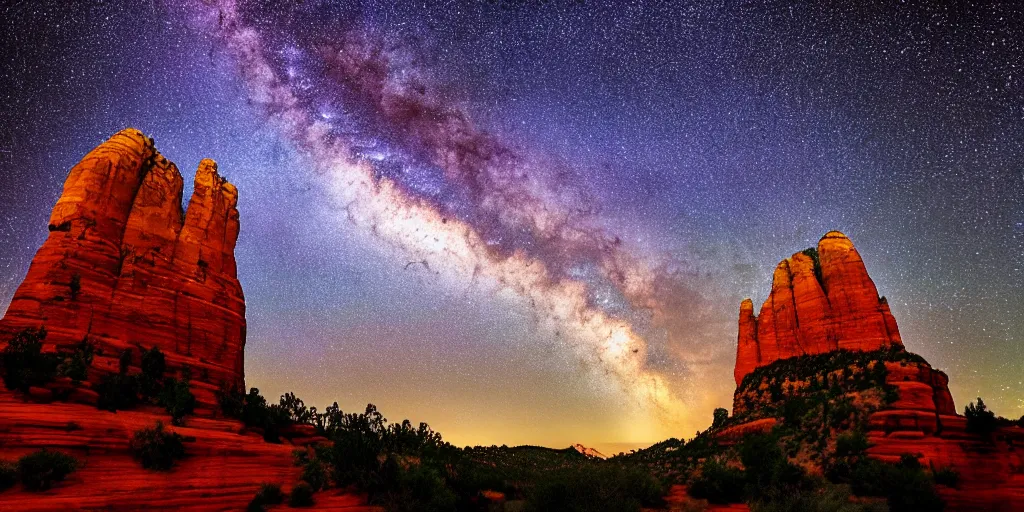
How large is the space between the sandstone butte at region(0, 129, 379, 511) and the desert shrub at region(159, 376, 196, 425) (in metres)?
0.42

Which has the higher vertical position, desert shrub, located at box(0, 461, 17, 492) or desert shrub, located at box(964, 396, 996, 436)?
desert shrub, located at box(964, 396, 996, 436)

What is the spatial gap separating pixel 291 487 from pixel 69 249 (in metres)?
17.7

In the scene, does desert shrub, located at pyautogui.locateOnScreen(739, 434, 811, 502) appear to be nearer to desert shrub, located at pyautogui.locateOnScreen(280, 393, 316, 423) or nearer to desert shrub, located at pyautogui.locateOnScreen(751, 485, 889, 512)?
desert shrub, located at pyautogui.locateOnScreen(751, 485, 889, 512)

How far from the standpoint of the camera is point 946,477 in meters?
24.4

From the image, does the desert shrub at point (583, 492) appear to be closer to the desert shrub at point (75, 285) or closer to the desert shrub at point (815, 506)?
the desert shrub at point (815, 506)

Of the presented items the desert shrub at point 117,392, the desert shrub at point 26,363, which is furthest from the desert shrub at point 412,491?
the desert shrub at point 26,363

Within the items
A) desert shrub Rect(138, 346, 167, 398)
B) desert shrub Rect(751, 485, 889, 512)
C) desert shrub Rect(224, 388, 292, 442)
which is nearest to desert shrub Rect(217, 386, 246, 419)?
desert shrub Rect(224, 388, 292, 442)

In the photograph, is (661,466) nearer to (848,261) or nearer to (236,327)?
(848,261)

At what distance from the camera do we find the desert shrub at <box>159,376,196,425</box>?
23.6 meters

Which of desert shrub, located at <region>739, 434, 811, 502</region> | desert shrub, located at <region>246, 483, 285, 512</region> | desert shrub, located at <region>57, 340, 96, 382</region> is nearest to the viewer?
desert shrub, located at <region>246, 483, 285, 512</region>

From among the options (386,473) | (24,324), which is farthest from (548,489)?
(24,324)

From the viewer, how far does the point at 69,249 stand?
2534cm

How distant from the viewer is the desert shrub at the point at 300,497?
2081 centimetres

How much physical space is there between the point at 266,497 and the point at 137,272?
659 inches
